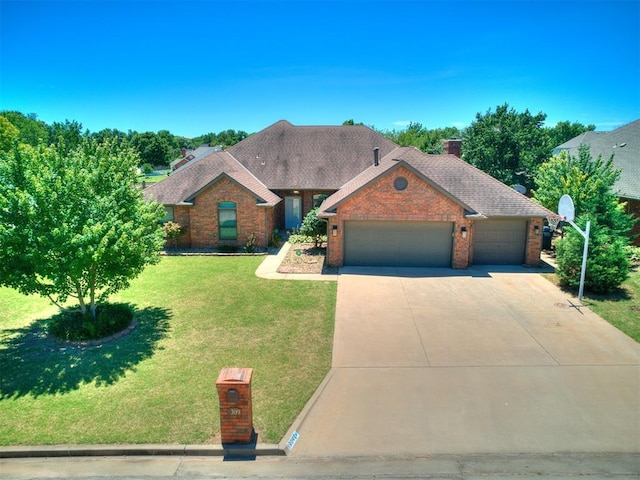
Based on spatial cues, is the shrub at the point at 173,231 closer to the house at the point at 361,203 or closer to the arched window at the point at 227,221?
the house at the point at 361,203

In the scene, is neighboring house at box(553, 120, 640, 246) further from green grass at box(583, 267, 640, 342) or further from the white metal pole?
the white metal pole

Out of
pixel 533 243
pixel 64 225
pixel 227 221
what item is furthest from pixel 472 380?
pixel 227 221

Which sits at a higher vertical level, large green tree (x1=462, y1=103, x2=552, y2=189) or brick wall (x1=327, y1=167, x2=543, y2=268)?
large green tree (x1=462, y1=103, x2=552, y2=189)

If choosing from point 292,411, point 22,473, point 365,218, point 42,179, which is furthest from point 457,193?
point 22,473

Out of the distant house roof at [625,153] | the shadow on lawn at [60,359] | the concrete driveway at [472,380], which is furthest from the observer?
the distant house roof at [625,153]

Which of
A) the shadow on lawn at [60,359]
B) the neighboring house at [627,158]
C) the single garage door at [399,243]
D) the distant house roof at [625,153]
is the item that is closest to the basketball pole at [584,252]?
the single garage door at [399,243]

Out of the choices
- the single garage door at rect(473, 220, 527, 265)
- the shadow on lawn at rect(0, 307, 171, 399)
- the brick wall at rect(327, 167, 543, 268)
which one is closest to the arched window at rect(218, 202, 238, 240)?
the brick wall at rect(327, 167, 543, 268)

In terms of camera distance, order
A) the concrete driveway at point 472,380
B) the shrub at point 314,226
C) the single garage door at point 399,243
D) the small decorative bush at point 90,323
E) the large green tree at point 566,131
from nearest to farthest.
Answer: the concrete driveway at point 472,380
the small decorative bush at point 90,323
the single garage door at point 399,243
the shrub at point 314,226
the large green tree at point 566,131

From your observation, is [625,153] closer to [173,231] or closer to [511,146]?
[511,146]
